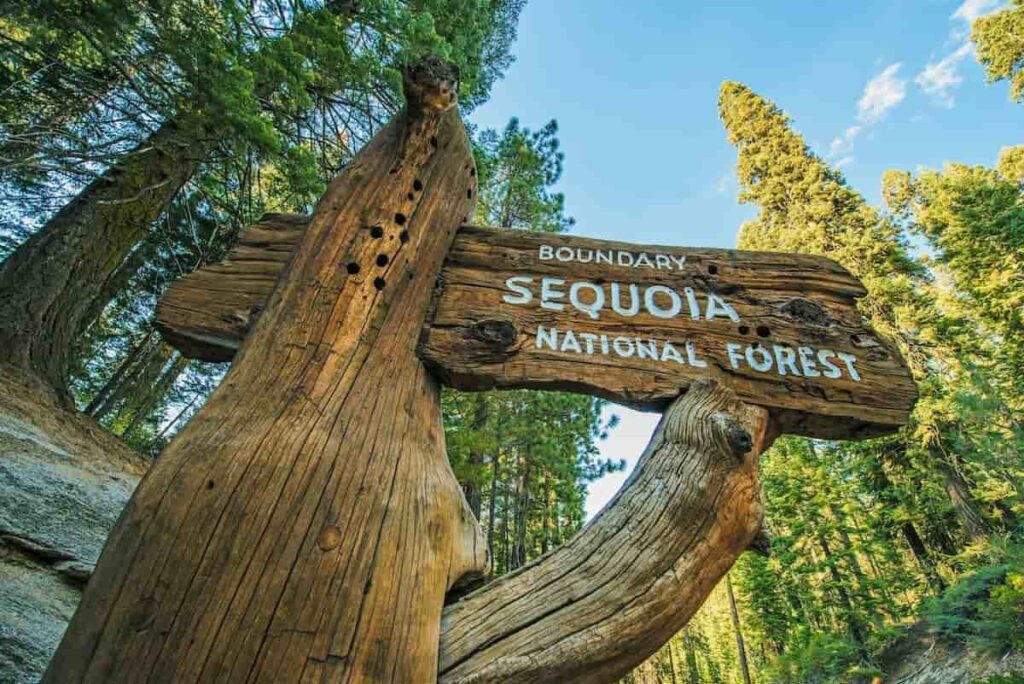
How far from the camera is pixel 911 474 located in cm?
1466

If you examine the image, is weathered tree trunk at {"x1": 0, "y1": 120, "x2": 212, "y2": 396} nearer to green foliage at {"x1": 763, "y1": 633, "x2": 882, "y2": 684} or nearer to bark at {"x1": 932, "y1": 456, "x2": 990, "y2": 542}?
bark at {"x1": 932, "y1": 456, "x2": 990, "y2": 542}

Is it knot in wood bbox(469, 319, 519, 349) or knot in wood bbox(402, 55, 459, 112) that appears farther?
knot in wood bbox(402, 55, 459, 112)

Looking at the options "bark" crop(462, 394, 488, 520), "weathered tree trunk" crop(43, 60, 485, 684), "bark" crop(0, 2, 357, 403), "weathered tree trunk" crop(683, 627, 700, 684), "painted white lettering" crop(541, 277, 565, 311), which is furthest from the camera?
"weathered tree trunk" crop(683, 627, 700, 684)

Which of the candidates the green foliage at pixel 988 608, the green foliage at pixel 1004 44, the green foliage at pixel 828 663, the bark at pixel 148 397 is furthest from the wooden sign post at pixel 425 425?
the green foliage at pixel 1004 44

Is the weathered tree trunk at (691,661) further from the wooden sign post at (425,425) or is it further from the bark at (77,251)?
the wooden sign post at (425,425)

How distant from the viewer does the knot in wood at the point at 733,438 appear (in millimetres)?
1128

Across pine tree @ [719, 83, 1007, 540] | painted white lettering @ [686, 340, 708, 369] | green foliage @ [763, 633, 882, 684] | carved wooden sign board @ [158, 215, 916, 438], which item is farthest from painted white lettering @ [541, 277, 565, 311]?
green foliage @ [763, 633, 882, 684]

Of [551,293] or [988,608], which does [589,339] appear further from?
[988,608]

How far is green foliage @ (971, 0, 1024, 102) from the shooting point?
14.2 meters

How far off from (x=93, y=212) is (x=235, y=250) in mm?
3997

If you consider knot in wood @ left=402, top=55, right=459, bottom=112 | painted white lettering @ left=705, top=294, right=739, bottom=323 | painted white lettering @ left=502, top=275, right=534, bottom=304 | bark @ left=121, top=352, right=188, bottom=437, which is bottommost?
painted white lettering @ left=502, top=275, right=534, bottom=304

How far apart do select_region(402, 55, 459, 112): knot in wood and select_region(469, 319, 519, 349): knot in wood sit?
2.56ft

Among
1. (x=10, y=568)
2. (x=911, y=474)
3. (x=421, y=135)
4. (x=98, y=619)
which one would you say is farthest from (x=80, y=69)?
(x=911, y=474)

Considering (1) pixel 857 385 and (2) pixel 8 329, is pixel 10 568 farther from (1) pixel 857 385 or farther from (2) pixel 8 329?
(1) pixel 857 385
